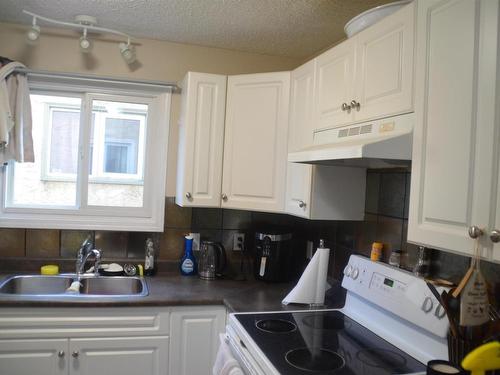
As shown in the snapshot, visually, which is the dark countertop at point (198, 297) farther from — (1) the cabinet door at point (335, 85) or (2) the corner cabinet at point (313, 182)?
(1) the cabinet door at point (335, 85)

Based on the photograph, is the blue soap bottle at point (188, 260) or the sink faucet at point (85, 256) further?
the blue soap bottle at point (188, 260)

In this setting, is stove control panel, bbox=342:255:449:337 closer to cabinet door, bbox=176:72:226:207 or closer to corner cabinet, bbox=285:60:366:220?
corner cabinet, bbox=285:60:366:220

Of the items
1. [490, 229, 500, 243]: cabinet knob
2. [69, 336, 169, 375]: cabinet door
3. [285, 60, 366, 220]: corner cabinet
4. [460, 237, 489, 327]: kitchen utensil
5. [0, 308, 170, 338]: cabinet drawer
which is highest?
[285, 60, 366, 220]: corner cabinet

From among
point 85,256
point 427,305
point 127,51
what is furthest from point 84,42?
point 427,305

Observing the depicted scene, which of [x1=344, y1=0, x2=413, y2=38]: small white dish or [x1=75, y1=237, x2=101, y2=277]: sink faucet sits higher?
[x1=344, y1=0, x2=413, y2=38]: small white dish

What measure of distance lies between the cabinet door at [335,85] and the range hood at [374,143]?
0.09 metres

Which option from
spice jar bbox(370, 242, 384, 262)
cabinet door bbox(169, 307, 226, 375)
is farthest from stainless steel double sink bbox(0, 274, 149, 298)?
spice jar bbox(370, 242, 384, 262)

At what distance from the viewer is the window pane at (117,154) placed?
2.68m

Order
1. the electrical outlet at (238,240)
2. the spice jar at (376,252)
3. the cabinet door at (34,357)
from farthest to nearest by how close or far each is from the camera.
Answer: the electrical outlet at (238,240) → the cabinet door at (34,357) → the spice jar at (376,252)

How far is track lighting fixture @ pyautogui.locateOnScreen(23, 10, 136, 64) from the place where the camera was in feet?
7.55

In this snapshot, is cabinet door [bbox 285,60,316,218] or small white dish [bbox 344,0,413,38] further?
cabinet door [bbox 285,60,316,218]

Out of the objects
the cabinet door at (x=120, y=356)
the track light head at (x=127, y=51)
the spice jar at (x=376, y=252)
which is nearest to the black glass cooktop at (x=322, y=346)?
the spice jar at (x=376, y=252)

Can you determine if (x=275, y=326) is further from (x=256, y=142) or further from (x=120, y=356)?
(x=256, y=142)

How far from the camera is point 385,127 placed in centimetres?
144
